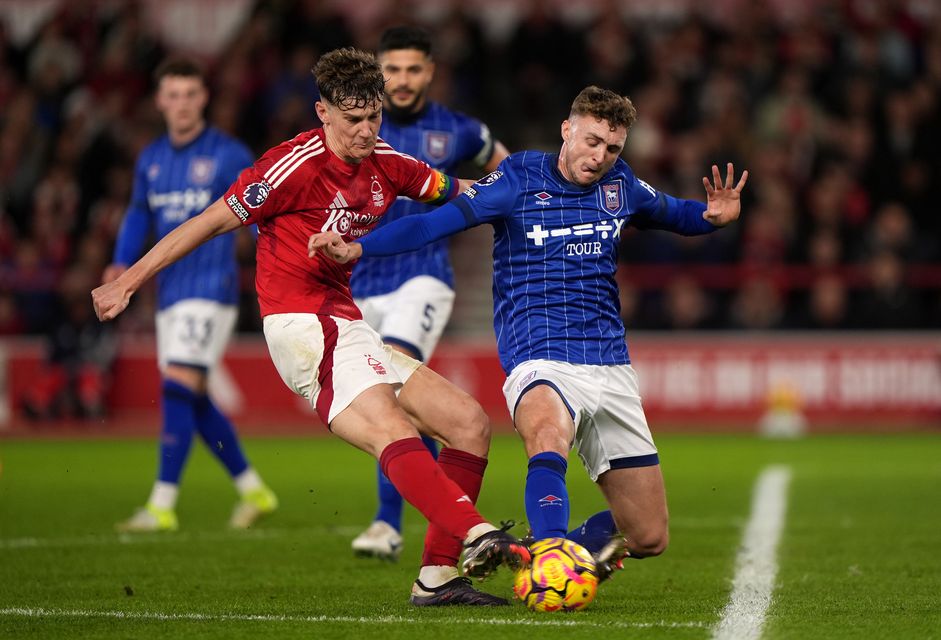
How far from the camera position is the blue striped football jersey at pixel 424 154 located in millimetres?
8000

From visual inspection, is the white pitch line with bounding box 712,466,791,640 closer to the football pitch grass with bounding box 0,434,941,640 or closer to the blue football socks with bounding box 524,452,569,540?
the football pitch grass with bounding box 0,434,941,640

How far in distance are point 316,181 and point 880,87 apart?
1484cm

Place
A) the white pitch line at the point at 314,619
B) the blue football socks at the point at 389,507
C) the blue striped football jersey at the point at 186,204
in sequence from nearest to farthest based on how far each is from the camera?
the white pitch line at the point at 314,619 < the blue football socks at the point at 389,507 < the blue striped football jersey at the point at 186,204

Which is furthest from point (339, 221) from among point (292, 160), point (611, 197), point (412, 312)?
point (412, 312)

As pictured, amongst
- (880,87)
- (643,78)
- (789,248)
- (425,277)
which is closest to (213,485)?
(425,277)

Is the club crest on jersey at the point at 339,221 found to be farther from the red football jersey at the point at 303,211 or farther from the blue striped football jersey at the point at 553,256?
the blue striped football jersey at the point at 553,256

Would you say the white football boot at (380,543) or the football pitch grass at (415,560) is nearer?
the football pitch grass at (415,560)

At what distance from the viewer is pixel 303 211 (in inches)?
237

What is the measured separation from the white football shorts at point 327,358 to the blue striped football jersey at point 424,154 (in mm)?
2002

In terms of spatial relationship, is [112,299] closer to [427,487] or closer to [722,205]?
[427,487]

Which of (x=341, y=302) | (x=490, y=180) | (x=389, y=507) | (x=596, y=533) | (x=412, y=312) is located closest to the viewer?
(x=341, y=302)

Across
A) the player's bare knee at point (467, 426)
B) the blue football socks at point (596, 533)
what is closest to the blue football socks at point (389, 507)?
the blue football socks at point (596, 533)

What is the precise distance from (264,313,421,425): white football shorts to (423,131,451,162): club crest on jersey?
2253 mm

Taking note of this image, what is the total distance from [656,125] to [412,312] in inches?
451
